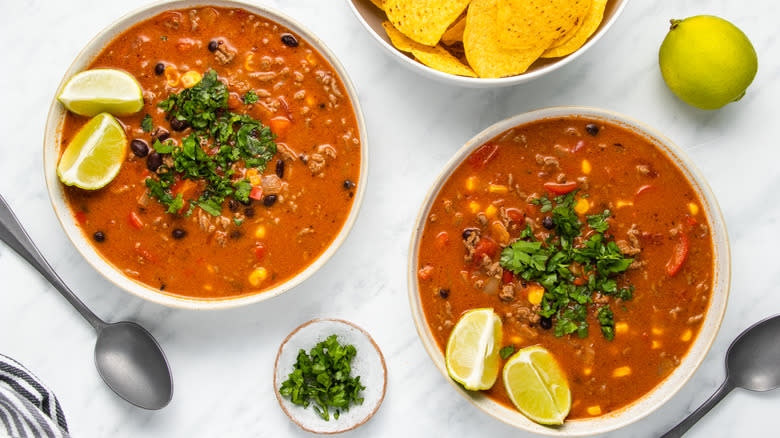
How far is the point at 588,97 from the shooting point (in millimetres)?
3455

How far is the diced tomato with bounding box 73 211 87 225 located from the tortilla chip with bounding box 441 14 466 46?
2.05 m

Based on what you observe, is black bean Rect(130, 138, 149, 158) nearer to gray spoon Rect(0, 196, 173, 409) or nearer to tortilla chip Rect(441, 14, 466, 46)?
gray spoon Rect(0, 196, 173, 409)

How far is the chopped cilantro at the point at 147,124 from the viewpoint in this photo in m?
3.24

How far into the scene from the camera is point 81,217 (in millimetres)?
3293

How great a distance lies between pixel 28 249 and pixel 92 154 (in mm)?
774

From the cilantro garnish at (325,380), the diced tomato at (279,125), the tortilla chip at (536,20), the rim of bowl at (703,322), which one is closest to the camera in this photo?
the tortilla chip at (536,20)

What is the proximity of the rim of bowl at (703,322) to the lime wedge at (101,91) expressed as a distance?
1.56m

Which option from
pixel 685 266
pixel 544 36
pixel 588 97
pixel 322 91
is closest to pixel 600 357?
pixel 685 266

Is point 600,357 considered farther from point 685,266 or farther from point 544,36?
point 544,36

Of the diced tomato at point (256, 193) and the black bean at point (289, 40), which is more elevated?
the black bean at point (289, 40)

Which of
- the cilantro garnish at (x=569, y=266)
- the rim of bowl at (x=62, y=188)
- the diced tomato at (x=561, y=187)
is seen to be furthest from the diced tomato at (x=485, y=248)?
the rim of bowl at (x=62, y=188)

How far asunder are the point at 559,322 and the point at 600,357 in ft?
0.94

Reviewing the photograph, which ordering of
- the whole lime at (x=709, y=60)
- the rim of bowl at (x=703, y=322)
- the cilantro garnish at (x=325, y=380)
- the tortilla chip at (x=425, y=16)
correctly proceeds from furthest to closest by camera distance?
the cilantro garnish at (x=325, y=380) → the rim of bowl at (x=703, y=322) → the whole lime at (x=709, y=60) → the tortilla chip at (x=425, y=16)

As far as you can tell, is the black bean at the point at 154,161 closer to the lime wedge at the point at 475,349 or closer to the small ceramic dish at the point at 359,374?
the small ceramic dish at the point at 359,374
